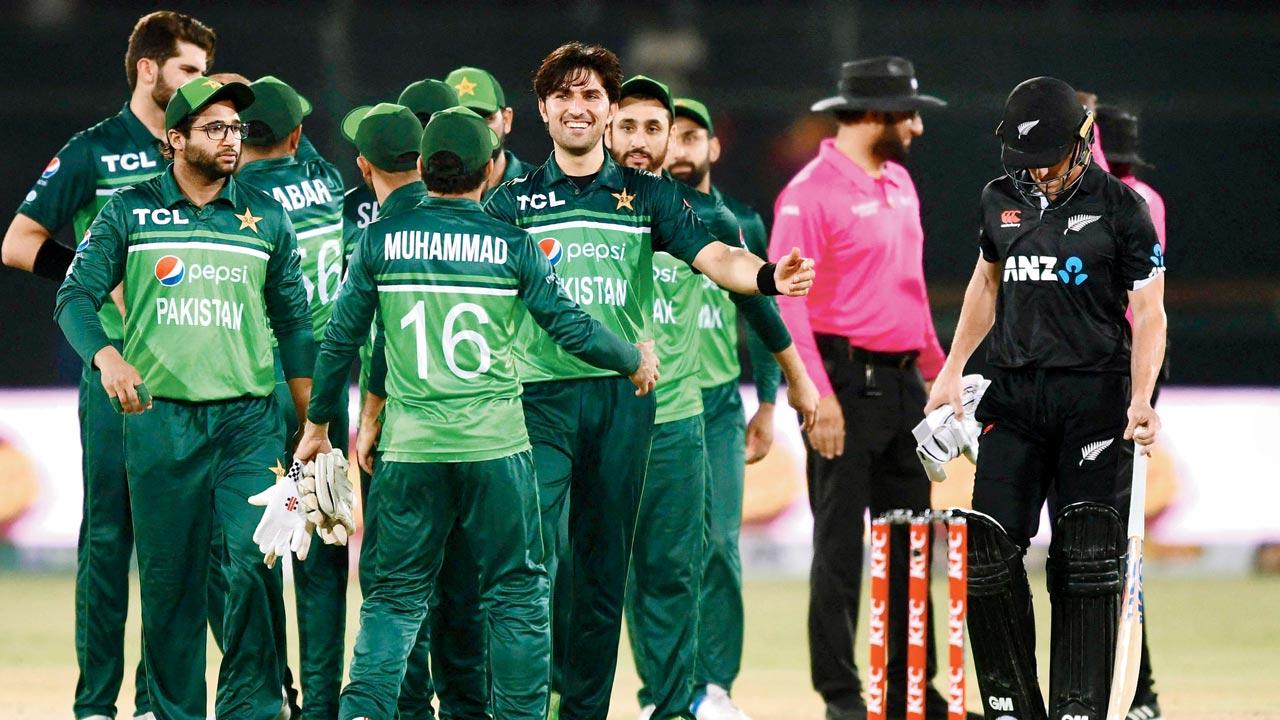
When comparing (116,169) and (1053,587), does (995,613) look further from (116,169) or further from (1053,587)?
(116,169)

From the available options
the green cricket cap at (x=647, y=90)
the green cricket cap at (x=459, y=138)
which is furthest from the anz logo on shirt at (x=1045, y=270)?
the green cricket cap at (x=459, y=138)

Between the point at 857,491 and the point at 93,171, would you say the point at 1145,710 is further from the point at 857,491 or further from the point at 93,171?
the point at 93,171

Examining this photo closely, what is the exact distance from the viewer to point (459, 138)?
18.2ft

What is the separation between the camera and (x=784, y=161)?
17.7m

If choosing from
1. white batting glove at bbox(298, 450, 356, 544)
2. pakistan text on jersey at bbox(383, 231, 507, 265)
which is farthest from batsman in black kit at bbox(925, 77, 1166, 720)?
white batting glove at bbox(298, 450, 356, 544)

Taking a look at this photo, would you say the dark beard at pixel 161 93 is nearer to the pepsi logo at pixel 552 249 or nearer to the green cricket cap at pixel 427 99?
the green cricket cap at pixel 427 99

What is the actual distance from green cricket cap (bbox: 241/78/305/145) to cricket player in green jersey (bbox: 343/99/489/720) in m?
0.53

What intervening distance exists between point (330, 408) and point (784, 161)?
12.4 metres

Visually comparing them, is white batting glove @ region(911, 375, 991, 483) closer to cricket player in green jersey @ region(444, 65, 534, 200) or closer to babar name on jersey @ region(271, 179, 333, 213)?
cricket player in green jersey @ region(444, 65, 534, 200)

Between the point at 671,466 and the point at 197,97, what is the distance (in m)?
2.01

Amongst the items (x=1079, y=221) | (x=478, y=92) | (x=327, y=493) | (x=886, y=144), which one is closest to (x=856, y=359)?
(x=886, y=144)

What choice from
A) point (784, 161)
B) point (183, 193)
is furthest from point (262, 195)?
point (784, 161)

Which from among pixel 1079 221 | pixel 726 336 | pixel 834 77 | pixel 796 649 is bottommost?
pixel 796 649

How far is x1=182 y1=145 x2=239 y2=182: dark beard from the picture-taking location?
5.94 m
